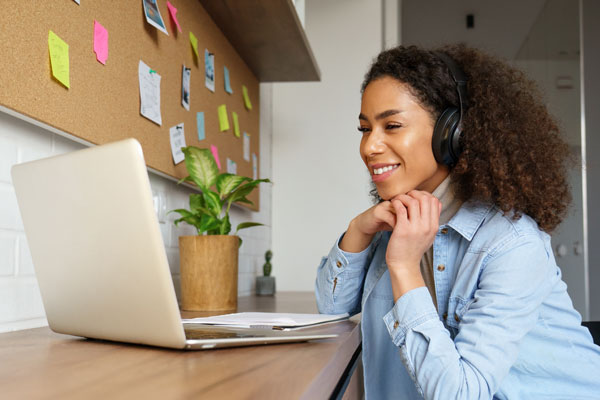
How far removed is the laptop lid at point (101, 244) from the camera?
60 cm

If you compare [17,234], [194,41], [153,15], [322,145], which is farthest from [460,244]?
[322,145]

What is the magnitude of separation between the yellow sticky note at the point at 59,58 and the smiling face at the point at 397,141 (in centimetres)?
55

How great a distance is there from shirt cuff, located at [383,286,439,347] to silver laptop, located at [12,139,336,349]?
14 cm

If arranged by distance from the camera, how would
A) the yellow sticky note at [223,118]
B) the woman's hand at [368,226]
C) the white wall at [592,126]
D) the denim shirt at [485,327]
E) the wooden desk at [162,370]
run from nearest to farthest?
the wooden desk at [162,370], the denim shirt at [485,327], the woman's hand at [368,226], the yellow sticky note at [223,118], the white wall at [592,126]

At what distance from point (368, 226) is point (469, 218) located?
0.62 ft

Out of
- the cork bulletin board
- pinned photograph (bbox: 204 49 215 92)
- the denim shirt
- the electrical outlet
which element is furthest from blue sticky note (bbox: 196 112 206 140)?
the denim shirt

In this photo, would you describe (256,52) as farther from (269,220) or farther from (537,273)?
(537,273)

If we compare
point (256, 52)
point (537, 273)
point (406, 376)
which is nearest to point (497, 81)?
point (537, 273)

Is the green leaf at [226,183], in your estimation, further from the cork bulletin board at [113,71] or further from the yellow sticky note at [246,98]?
the yellow sticky note at [246,98]

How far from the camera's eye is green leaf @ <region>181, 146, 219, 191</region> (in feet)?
4.48

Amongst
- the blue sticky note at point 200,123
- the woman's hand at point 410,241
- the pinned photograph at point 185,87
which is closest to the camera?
the woman's hand at point 410,241

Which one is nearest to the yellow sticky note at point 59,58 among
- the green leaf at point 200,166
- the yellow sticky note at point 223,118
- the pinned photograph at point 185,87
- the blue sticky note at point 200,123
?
the green leaf at point 200,166

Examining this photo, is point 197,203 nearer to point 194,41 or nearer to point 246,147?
point 194,41

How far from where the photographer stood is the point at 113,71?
1153 millimetres
